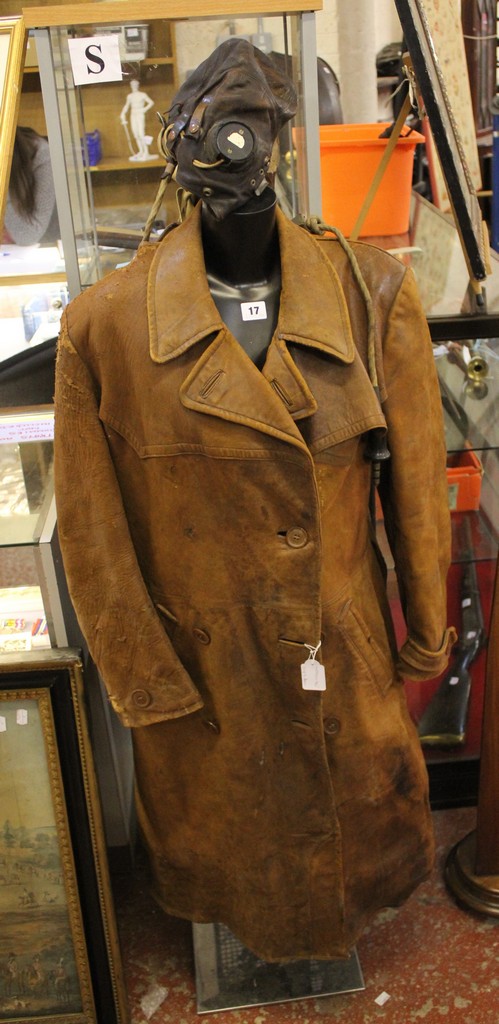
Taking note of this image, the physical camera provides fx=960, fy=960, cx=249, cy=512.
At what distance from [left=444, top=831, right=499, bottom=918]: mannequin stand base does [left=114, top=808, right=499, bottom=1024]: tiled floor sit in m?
0.04

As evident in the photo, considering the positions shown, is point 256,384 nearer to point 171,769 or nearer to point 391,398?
point 391,398

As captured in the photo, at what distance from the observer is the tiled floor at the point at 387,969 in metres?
2.01

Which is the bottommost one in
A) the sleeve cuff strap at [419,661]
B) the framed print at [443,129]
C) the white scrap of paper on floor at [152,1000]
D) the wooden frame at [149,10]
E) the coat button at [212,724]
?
the white scrap of paper on floor at [152,1000]

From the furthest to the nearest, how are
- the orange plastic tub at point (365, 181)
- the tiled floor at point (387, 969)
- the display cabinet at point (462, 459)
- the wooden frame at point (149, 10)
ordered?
1. the orange plastic tub at point (365, 181)
2. the display cabinet at point (462, 459)
3. the tiled floor at point (387, 969)
4. the wooden frame at point (149, 10)

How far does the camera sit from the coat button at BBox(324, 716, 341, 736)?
1713mm

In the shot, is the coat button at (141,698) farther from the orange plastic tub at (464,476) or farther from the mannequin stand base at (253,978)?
the orange plastic tub at (464,476)

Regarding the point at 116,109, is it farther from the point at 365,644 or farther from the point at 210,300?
the point at 365,644

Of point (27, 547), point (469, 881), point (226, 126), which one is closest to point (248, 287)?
point (226, 126)

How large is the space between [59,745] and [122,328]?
2.59 feet

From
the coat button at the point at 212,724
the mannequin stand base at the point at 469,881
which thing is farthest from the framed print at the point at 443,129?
the mannequin stand base at the point at 469,881

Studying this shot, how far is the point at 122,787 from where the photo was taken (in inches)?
91.4

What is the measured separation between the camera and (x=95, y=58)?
5.58 feet

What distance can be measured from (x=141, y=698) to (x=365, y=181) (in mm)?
1620

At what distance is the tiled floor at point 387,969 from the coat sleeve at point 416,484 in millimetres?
785
